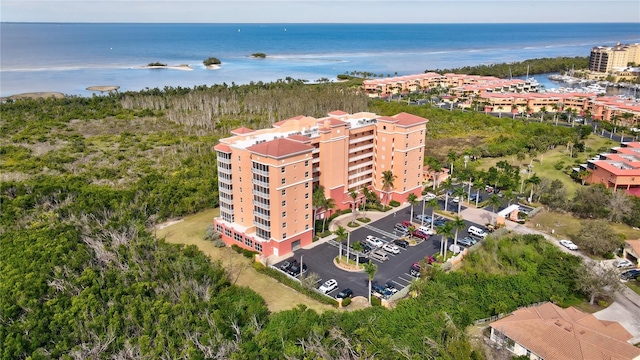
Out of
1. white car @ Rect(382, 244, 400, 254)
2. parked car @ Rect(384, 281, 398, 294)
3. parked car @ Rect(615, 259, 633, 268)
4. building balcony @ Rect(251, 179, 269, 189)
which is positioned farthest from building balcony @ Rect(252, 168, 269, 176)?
parked car @ Rect(615, 259, 633, 268)

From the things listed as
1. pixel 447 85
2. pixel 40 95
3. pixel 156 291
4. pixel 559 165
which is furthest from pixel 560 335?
pixel 40 95

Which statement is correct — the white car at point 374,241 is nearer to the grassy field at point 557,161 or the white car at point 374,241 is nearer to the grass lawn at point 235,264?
the grass lawn at point 235,264

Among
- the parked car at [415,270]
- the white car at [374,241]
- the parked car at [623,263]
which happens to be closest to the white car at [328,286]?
the parked car at [415,270]

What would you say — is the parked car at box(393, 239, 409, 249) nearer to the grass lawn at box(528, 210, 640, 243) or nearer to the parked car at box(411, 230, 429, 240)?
the parked car at box(411, 230, 429, 240)

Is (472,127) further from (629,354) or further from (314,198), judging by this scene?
(629,354)

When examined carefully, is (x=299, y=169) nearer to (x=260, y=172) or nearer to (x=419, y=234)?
(x=260, y=172)
